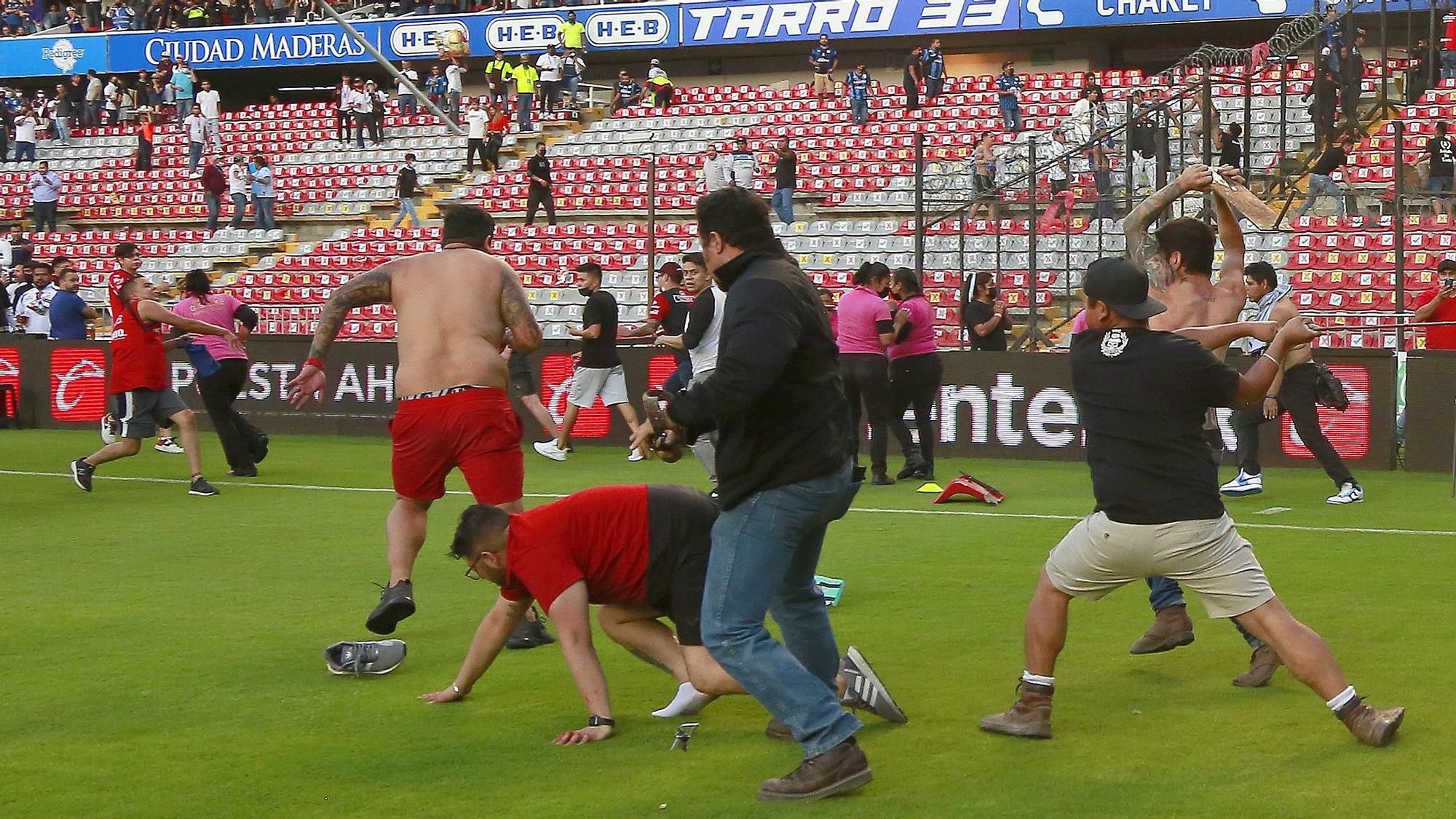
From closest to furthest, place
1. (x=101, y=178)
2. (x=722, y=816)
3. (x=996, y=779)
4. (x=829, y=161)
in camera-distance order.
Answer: (x=722, y=816) → (x=996, y=779) → (x=829, y=161) → (x=101, y=178)

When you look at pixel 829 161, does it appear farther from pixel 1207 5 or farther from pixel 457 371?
pixel 457 371

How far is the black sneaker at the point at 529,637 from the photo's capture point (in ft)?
23.7

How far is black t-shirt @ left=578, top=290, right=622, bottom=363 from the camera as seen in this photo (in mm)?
15688

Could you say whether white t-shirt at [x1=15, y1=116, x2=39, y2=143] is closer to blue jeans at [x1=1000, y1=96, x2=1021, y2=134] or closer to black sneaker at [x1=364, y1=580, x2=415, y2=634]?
blue jeans at [x1=1000, y1=96, x2=1021, y2=134]

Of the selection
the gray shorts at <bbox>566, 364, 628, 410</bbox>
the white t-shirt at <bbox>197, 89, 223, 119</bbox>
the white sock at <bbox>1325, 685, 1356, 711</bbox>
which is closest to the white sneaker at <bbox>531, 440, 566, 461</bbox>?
the gray shorts at <bbox>566, 364, 628, 410</bbox>

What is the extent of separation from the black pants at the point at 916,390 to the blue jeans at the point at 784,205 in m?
13.2

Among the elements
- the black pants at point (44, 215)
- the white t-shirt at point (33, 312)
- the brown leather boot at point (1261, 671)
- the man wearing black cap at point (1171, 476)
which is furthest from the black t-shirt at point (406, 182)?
the man wearing black cap at point (1171, 476)

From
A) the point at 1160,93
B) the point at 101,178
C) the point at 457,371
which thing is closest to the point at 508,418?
the point at 457,371

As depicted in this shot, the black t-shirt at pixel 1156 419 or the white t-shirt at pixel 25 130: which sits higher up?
the white t-shirt at pixel 25 130

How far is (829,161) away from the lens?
96.4ft

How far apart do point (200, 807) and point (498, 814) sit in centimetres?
91

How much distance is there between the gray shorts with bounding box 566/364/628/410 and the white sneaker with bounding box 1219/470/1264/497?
6.01 meters

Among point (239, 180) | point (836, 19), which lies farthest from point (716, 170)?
point (239, 180)

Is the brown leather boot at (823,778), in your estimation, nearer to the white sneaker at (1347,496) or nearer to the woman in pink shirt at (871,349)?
the white sneaker at (1347,496)
